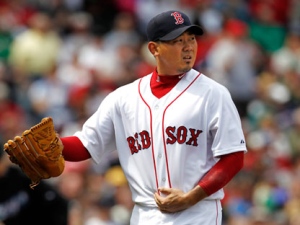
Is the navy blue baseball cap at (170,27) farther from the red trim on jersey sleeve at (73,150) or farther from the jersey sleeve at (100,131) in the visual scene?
the red trim on jersey sleeve at (73,150)

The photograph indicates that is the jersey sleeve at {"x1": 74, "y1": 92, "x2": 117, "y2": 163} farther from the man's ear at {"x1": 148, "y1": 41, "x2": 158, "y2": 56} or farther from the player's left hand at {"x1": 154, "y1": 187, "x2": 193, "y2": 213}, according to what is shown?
the player's left hand at {"x1": 154, "y1": 187, "x2": 193, "y2": 213}

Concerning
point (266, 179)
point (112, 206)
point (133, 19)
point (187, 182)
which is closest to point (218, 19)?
point (133, 19)

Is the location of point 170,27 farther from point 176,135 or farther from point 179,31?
A: point 176,135

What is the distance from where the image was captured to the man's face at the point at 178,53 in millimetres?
6219

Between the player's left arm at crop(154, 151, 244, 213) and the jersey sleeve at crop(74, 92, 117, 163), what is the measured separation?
59 centimetres

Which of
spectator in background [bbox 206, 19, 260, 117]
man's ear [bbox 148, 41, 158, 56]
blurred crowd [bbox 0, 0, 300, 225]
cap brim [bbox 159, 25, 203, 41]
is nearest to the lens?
cap brim [bbox 159, 25, 203, 41]

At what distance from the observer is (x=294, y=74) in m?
14.0

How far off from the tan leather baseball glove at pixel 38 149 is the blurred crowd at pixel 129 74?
4.05 m

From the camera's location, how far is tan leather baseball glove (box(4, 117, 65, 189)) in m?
6.19

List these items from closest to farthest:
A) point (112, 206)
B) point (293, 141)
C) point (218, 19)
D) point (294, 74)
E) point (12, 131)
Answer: point (112, 206), point (12, 131), point (293, 141), point (294, 74), point (218, 19)

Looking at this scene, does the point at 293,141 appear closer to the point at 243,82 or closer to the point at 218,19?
the point at 243,82

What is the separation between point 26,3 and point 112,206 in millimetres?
6163

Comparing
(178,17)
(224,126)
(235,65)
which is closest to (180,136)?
(224,126)

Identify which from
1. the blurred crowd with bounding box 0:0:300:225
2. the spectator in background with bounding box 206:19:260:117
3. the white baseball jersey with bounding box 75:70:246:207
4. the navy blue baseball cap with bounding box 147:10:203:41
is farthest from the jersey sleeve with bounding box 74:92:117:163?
the spectator in background with bounding box 206:19:260:117
